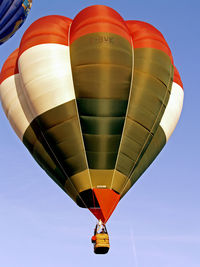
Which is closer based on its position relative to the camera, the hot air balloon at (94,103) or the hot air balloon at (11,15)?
the hot air balloon at (94,103)

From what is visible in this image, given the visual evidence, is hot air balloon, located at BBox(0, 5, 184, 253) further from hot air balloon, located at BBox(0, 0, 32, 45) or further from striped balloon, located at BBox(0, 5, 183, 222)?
hot air balloon, located at BBox(0, 0, 32, 45)

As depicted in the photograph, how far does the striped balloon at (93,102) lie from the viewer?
47.2 ft

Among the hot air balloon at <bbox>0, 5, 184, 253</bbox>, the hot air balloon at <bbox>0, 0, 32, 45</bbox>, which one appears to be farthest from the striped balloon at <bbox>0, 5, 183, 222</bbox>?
the hot air balloon at <bbox>0, 0, 32, 45</bbox>

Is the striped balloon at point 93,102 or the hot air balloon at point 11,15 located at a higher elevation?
the hot air balloon at point 11,15

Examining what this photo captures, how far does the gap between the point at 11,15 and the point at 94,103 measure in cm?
486

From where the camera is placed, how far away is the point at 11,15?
57.2 feet

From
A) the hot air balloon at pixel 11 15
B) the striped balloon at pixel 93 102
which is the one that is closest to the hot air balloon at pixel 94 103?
the striped balloon at pixel 93 102

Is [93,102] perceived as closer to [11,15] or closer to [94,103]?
[94,103]

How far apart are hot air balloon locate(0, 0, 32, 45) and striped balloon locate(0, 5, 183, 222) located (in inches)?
89.9

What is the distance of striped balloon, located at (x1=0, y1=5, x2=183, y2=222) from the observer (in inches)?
566

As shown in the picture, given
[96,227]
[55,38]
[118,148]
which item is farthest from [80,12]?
[96,227]

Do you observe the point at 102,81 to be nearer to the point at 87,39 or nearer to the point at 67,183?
the point at 87,39

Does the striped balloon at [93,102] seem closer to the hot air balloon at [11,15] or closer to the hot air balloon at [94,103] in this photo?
the hot air balloon at [94,103]

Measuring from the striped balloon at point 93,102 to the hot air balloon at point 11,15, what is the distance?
2283 mm
